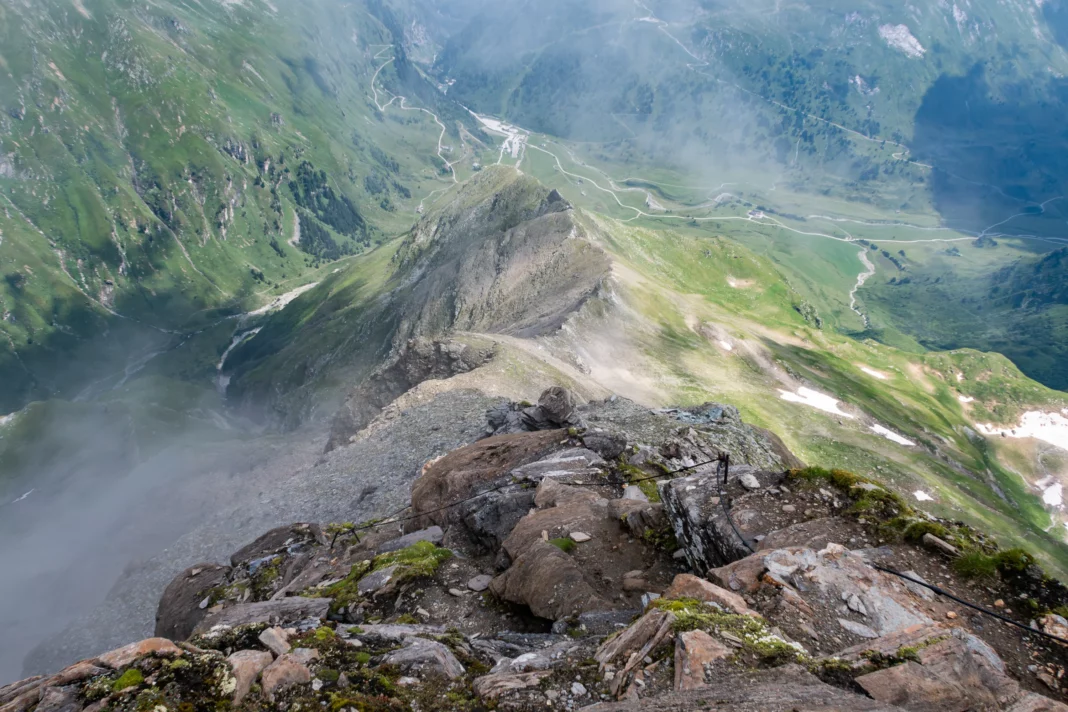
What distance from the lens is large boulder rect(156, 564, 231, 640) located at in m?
28.7

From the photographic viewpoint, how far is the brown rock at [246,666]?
541 inches

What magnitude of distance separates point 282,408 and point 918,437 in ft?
435

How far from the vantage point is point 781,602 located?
15.6m

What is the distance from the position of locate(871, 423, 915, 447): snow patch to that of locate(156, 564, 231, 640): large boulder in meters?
83.7

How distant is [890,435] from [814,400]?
11.8 m

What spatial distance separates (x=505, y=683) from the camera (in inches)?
562

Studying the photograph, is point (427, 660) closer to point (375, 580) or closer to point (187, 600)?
point (375, 580)

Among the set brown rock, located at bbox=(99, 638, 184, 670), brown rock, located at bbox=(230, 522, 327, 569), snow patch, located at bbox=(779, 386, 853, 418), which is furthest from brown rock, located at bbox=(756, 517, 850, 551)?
snow patch, located at bbox=(779, 386, 853, 418)

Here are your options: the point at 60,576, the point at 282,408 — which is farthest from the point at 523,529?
the point at 282,408

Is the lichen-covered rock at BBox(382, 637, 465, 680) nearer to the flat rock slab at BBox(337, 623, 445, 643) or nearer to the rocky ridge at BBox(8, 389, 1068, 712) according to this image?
the rocky ridge at BBox(8, 389, 1068, 712)

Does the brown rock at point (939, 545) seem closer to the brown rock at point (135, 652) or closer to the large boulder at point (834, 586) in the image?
the large boulder at point (834, 586)

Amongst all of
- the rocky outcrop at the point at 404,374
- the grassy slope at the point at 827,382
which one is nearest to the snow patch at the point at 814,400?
the grassy slope at the point at 827,382

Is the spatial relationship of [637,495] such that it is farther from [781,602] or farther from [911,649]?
[911,649]

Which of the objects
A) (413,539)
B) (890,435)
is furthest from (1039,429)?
(413,539)
